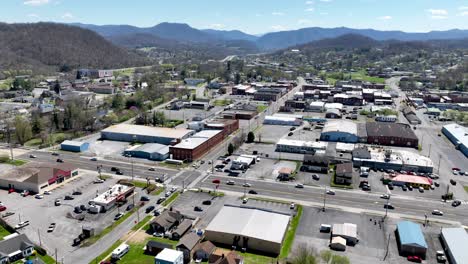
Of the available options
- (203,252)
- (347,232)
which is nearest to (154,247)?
(203,252)

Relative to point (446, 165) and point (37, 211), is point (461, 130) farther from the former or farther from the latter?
point (37, 211)

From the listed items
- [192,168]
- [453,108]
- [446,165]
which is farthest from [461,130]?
[192,168]

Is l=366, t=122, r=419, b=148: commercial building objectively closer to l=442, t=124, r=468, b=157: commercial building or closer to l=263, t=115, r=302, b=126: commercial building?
l=442, t=124, r=468, b=157: commercial building

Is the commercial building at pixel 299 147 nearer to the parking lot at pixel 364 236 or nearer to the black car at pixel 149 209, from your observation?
the parking lot at pixel 364 236

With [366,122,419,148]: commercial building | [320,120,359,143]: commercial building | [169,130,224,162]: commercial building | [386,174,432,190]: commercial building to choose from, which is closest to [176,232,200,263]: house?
[169,130,224,162]: commercial building

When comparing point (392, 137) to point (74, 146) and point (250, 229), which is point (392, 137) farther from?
point (74, 146)

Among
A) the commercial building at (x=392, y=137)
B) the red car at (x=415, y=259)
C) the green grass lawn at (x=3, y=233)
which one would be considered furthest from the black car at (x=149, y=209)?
the commercial building at (x=392, y=137)
